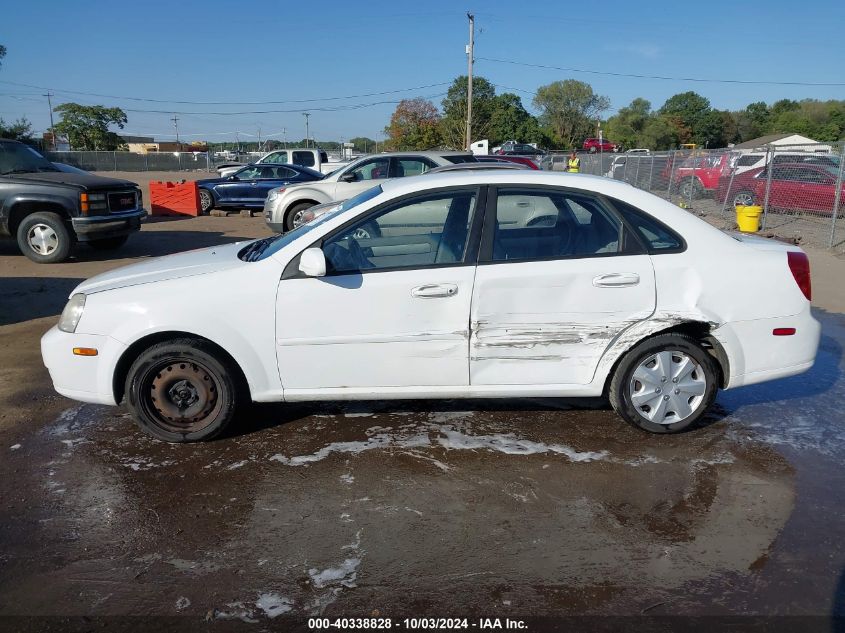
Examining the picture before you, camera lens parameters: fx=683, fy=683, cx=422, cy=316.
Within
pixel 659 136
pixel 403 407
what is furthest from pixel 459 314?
pixel 659 136

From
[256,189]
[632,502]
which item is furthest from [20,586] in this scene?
[256,189]

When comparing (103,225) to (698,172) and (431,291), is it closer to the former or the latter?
(431,291)

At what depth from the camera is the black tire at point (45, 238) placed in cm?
1068

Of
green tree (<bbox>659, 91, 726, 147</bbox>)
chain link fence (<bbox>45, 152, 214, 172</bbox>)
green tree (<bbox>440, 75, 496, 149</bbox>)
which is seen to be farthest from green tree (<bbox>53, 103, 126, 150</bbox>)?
green tree (<bbox>659, 91, 726, 147</bbox>)

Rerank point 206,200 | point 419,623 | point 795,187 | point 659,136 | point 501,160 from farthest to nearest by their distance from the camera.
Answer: point 659,136, point 206,200, point 501,160, point 795,187, point 419,623

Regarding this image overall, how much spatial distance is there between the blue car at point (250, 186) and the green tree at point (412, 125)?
43.0 meters

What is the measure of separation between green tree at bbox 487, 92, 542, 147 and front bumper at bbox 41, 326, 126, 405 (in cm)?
6735

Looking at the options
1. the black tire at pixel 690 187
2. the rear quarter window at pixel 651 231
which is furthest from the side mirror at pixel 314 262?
the black tire at pixel 690 187

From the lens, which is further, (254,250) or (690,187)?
(690,187)

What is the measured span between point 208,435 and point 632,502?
261 centimetres

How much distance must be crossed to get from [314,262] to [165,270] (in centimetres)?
112

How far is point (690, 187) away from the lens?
21.1m

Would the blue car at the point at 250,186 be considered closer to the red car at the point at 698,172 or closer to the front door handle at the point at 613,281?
the red car at the point at 698,172

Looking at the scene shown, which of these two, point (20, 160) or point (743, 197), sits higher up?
point (20, 160)
